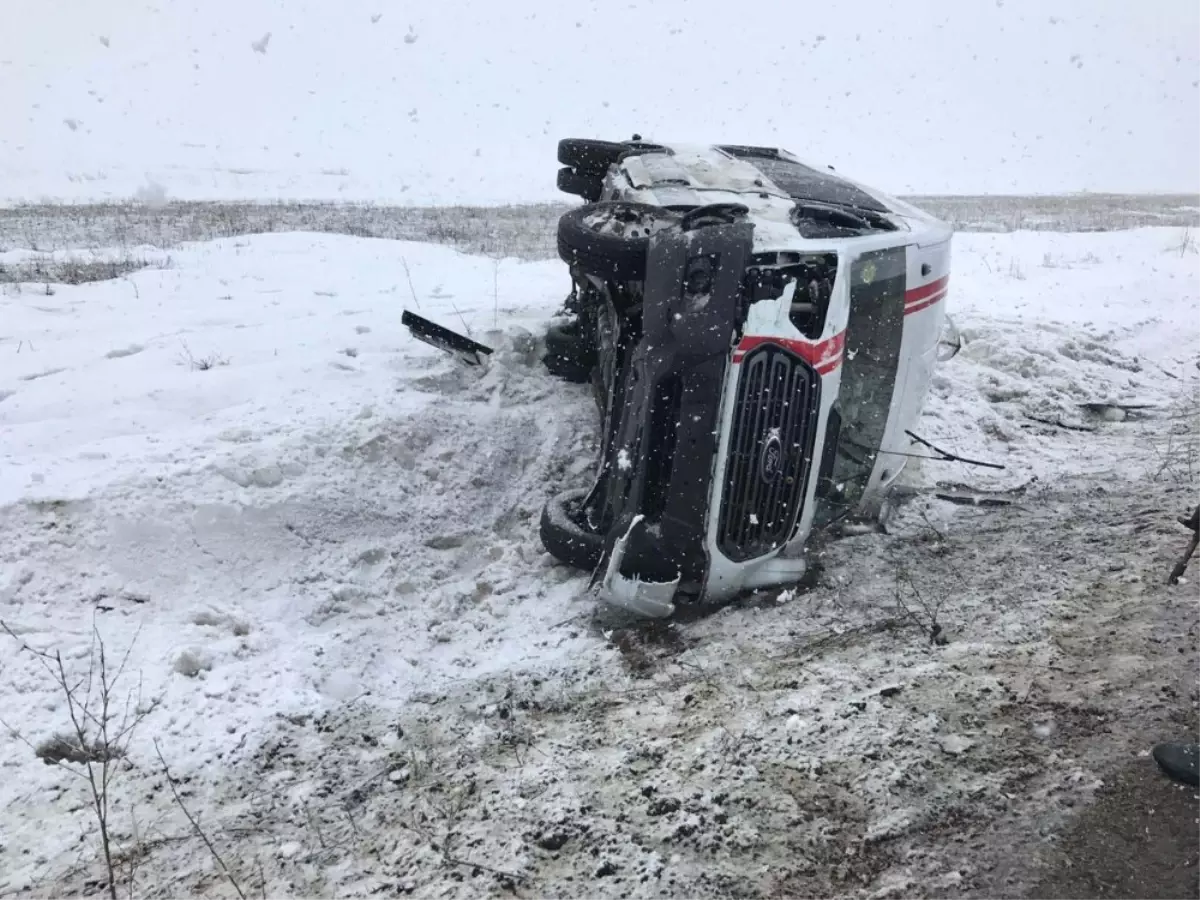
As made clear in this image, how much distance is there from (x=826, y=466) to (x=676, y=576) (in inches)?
33.6

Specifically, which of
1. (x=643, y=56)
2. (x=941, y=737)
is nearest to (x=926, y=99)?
(x=643, y=56)

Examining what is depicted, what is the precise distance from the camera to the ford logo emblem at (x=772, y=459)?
11.3 ft

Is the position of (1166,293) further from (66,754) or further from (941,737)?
(66,754)

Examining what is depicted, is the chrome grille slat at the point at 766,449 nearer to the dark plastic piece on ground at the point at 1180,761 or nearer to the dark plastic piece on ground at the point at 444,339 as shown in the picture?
the dark plastic piece on ground at the point at 1180,761

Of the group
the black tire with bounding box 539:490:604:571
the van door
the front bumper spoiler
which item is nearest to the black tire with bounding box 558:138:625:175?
the van door

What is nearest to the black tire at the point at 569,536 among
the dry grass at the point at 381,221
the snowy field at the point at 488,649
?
the snowy field at the point at 488,649

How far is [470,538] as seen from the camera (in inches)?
170

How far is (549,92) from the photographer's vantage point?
2358 centimetres

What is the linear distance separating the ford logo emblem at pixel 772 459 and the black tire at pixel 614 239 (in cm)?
88

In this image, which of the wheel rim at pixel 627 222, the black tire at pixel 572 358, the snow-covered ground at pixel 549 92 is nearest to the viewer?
the wheel rim at pixel 627 222

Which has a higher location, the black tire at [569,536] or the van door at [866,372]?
the van door at [866,372]

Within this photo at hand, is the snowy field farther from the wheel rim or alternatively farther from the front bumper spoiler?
the wheel rim

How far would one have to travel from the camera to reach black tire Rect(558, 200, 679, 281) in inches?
144

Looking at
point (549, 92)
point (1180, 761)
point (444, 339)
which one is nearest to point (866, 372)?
point (1180, 761)
